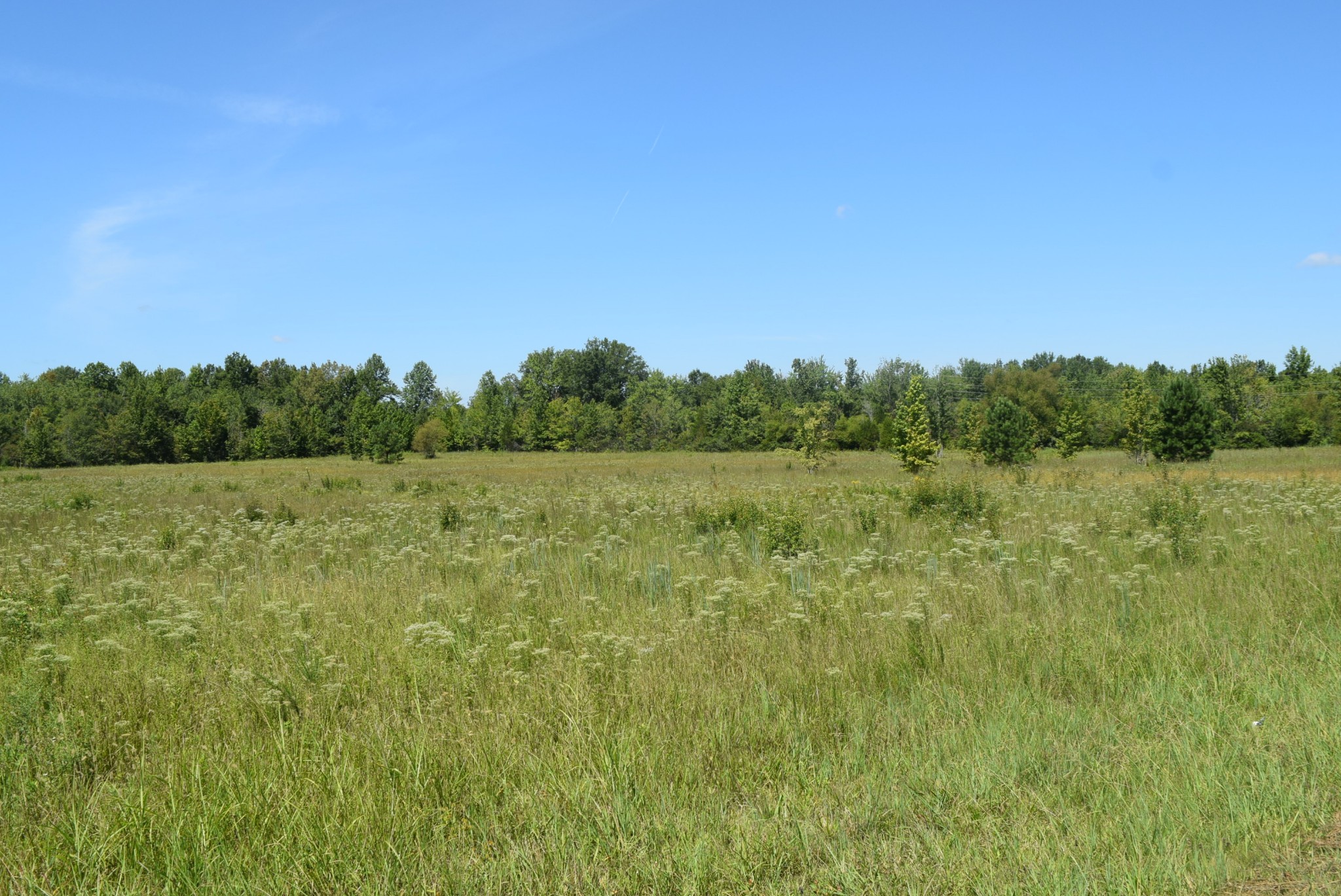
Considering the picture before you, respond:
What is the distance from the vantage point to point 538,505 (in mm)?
16094

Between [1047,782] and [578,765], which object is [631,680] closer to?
[578,765]

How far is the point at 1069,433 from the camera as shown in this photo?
61.1 m

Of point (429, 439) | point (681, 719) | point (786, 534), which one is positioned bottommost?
point (681, 719)

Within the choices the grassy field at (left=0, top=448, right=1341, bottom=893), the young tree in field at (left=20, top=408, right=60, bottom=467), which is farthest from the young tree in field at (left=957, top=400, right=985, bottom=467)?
the young tree in field at (left=20, top=408, right=60, bottom=467)

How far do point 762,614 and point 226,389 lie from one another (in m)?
121

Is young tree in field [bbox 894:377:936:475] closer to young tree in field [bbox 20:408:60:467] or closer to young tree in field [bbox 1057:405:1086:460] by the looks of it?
young tree in field [bbox 1057:405:1086:460]

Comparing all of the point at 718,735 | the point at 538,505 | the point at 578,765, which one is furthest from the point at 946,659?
the point at 538,505

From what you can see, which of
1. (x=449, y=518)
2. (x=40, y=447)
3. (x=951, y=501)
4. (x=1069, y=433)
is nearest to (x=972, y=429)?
(x=1069, y=433)

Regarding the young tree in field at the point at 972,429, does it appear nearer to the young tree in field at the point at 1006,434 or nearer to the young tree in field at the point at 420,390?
the young tree in field at the point at 1006,434

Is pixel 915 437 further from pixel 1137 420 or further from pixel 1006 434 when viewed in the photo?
pixel 1137 420

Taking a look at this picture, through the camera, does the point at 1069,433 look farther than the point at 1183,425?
Yes

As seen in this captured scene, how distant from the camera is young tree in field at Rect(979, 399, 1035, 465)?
5103 cm

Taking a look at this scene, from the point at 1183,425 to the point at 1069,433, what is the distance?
1792cm

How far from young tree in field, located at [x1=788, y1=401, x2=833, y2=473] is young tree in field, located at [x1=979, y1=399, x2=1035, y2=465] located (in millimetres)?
13138
